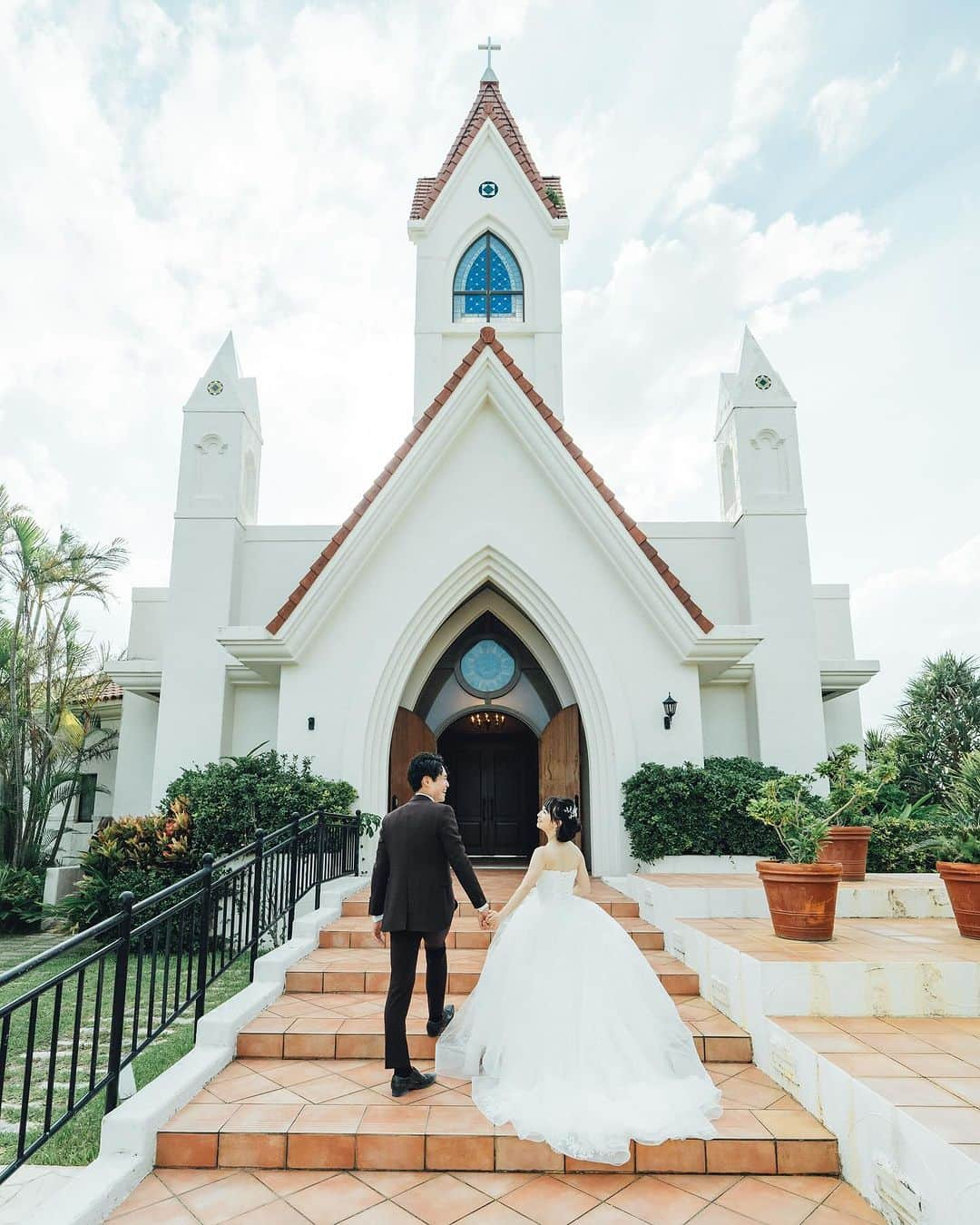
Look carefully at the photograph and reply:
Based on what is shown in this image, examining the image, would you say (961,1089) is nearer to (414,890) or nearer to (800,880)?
(800,880)

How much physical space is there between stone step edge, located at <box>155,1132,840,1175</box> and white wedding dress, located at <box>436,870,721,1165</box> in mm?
136

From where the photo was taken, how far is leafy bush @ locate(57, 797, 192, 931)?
8.59 meters

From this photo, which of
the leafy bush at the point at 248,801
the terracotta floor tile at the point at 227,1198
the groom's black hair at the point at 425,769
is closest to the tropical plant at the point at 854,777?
the groom's black hair at the point at 425,769

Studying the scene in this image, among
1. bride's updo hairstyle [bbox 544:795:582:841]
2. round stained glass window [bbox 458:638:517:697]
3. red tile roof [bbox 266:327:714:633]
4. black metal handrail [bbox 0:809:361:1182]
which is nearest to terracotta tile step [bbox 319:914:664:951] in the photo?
black metal handrail [bbox 0:809:361:1182]

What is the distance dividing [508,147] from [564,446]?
8904 millimetres

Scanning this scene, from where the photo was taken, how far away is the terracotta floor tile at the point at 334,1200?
308cm

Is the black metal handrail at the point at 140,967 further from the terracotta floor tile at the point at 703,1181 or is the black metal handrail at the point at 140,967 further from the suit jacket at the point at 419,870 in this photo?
the terracotta floor tile at the point at 703,1181

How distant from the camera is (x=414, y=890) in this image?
13.6 feet

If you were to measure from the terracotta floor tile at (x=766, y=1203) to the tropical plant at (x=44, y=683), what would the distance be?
40.7 ft

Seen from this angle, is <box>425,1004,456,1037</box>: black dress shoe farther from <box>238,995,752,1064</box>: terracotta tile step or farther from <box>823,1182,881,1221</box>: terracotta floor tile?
<box>823,1182,881,1221</box>: terracotta floor tile

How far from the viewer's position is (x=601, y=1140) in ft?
10.9

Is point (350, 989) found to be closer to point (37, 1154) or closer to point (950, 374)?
point (37, 1154)

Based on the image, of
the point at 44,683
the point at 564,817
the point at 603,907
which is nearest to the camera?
the point at 564,817

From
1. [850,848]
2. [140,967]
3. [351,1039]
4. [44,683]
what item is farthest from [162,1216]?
[44,683]
